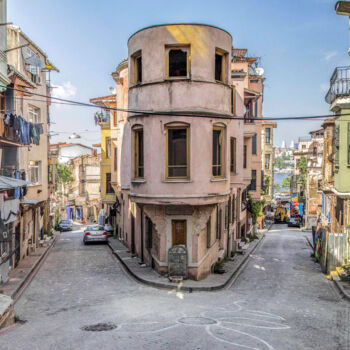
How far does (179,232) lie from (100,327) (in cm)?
699

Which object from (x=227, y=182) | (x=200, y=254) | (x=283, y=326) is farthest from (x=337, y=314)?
(x=227, y=182)

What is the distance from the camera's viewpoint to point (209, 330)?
988 centimetres

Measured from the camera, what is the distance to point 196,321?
1079 centimetres

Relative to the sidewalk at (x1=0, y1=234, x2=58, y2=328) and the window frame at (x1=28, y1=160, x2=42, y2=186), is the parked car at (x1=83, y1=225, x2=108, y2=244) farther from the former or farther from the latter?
the window frame at (x1=28, y1=160, x2=42, y2=186)

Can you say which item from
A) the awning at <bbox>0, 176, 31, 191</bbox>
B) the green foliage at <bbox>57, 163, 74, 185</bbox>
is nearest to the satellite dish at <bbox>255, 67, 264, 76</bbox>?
the awning at <bbox>0, 176, 31, 191</bbox>

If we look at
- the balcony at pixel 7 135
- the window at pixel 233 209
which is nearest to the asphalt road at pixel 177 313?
the balcony at pixel 7 135

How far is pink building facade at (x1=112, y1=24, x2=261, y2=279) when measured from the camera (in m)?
15.9

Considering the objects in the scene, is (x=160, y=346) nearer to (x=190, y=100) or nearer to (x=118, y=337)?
(x=118, y=337)

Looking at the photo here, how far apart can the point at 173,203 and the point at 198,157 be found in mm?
2003

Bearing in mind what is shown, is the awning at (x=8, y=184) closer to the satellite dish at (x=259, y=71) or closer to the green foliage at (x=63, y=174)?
the satellite dish at (x=259, y=71)

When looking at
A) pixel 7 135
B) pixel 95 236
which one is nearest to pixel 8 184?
pixel 7 135

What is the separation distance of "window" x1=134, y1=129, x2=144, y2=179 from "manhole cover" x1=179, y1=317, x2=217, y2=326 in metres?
7.43

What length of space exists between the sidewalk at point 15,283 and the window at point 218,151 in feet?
28.5

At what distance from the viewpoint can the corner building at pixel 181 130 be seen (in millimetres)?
15938
